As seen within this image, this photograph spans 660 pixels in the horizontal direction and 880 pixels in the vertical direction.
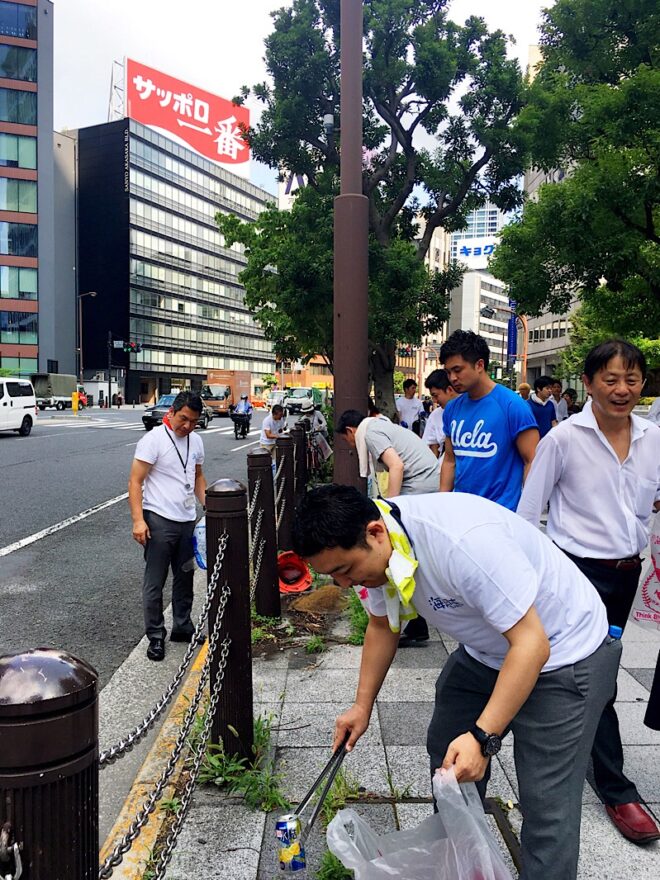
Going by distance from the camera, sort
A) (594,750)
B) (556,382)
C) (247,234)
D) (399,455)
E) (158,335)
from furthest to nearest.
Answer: (158,335) → (247,234) → (556,382) → (399,455) → (594,750)

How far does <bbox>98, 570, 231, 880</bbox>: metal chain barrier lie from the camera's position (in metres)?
1.61

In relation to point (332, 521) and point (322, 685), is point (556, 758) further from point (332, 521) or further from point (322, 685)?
point (322, 685)

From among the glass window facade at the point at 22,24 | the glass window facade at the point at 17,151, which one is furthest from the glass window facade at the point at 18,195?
the glass window facade at the point at 22,24

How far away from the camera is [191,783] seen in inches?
93.6

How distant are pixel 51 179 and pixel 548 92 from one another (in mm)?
52719

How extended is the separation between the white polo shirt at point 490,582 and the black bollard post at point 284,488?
519cm

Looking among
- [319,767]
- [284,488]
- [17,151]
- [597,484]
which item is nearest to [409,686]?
[319,767]

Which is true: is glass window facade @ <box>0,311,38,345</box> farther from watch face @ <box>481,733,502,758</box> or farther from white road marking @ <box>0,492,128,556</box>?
watch face @ <box>481,733,502,758</box>

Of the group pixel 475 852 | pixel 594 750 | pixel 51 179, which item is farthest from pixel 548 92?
pixel 51 179

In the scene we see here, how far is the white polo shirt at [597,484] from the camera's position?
2.60 meters

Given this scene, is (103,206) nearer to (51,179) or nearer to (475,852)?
(51,179)

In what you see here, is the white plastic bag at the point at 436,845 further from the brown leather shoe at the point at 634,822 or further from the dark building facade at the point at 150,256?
the dark building facade at the point at 150,256

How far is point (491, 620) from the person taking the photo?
165 cm

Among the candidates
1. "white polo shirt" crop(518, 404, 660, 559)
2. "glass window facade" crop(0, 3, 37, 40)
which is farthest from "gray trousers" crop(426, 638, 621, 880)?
"glass window facade" crop(0, 3, 37, 40)
